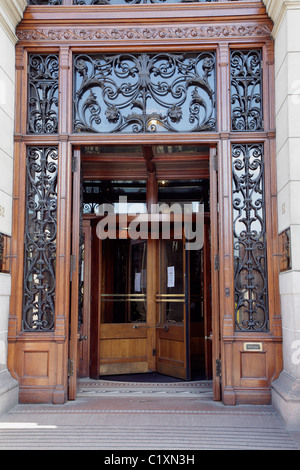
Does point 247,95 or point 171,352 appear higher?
point 247,95

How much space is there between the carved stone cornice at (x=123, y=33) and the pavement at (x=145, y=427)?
3737mm

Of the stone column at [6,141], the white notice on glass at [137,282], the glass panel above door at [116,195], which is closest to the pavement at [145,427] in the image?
the stone column at [6,141]

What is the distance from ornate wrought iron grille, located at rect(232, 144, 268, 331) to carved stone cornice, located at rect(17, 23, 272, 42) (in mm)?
1255

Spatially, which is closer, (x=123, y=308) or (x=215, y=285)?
(x=215, y=285)

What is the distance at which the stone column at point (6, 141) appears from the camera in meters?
4.52

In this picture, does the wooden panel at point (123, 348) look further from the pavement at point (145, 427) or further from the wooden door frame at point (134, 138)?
the wooden door frame at point (134, 138)

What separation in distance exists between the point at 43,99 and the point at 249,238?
2590 mm

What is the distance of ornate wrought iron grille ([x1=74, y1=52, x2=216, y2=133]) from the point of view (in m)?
4.97

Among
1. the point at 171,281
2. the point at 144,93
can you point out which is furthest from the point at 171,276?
the point at 144,93

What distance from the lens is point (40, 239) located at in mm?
4859

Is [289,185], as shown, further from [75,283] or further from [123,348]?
[123,348]

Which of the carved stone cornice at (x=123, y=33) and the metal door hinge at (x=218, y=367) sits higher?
the carved stone cornice at (x=123, y=33)

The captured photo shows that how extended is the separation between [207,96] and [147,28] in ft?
3.15
